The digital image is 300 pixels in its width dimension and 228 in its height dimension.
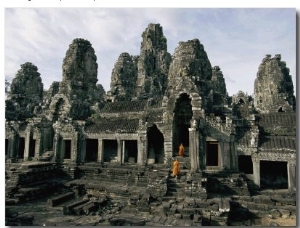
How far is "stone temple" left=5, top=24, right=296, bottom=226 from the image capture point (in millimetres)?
10820

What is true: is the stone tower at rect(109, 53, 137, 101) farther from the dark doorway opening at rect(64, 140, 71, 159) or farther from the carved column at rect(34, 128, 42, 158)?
the dark doorway opening at rect(64, 140, 71, 159)

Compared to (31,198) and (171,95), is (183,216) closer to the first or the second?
(171,95)

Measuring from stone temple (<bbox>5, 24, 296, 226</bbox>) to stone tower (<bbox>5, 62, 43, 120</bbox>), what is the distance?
0.42 meters

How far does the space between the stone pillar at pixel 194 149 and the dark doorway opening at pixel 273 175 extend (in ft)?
14.3

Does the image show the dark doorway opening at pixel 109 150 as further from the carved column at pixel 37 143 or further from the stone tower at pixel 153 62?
the stone tower at pixel 153 62

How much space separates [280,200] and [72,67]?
21.8 meters

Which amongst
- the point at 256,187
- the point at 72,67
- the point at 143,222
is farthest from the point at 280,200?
the point at 72,67

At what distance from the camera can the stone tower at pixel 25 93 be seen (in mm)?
25039

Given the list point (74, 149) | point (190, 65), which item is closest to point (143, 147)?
point (74, 149)

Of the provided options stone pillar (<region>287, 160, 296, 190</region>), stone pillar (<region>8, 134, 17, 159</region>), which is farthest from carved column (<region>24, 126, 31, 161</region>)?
stone pillar (<region>287, 160, 296, 190</region>)

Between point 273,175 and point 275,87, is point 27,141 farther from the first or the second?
point 275,87

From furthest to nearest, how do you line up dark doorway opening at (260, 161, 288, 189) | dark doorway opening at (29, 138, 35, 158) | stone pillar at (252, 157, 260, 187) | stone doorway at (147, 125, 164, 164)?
dark doorway opening at (29, 138, 35, 158) < stone doorway at (147, 125, 164, 164) < dark doorway opening at (260, 161, 288, 189) < stone pillar at (252, 157, 260, 187)

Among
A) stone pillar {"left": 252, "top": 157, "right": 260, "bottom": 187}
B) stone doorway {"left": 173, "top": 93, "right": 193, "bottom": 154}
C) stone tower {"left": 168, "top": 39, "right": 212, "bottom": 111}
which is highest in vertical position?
stone tower {"left": 168, "top": 39, "right": 212, "bottom": 111}

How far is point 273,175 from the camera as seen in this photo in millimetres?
14391
